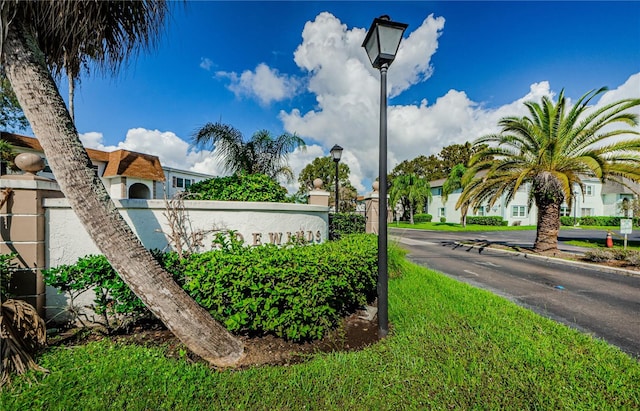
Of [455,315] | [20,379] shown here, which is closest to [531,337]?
[455,315]

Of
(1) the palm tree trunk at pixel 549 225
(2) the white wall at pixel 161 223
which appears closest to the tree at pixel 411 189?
(1) the palm tree trunk at pixel 549 225

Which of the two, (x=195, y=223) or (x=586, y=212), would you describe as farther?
(x=586, y=212)

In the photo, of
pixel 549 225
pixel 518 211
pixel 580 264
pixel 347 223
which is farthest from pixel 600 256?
pixel 518 211

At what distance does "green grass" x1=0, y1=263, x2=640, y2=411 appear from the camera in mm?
2490

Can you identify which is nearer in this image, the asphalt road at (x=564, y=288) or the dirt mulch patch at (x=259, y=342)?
the dirt mulch patch at (x=259, y=342)

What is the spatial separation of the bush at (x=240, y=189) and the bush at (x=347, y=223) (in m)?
6.01

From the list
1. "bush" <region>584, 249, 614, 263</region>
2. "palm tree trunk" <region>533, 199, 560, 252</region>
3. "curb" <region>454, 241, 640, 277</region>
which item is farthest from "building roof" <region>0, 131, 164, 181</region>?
"bush" <region>584, 249, 614, 263</region>

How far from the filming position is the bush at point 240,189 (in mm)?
5812

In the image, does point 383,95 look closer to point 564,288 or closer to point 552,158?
point 564,288

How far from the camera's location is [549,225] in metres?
11.7

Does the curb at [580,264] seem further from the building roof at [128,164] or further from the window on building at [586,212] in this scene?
the window on building at [586,212]

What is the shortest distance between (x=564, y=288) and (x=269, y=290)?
765cm

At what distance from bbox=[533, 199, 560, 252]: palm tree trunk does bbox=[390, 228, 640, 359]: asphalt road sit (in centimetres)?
110

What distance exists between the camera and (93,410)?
2375 mm
